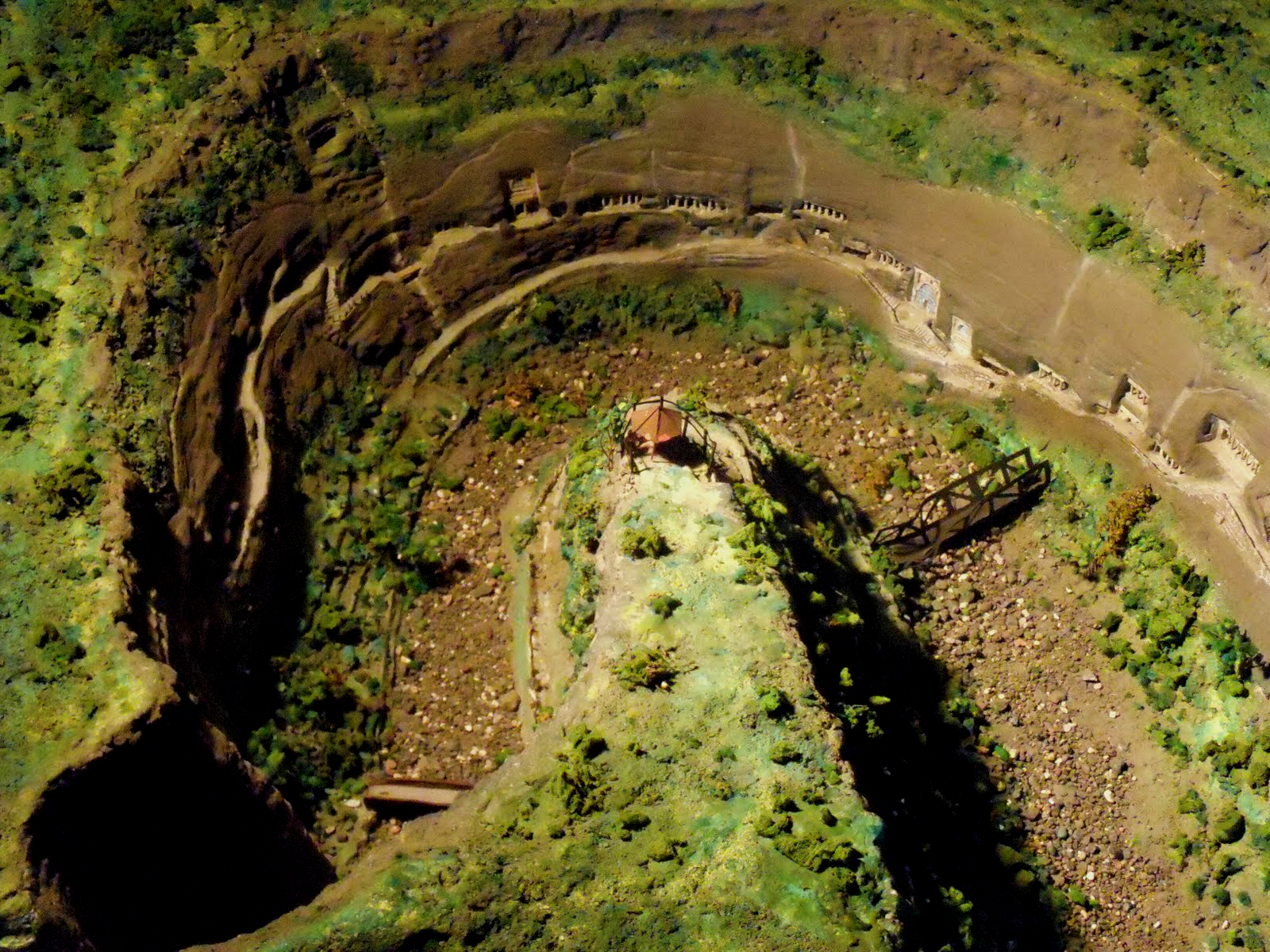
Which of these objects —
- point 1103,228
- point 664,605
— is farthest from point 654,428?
point 1103,228

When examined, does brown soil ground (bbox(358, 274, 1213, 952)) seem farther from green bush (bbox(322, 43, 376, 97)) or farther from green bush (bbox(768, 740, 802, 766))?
green bush (bbox(322, 43, 376, 97))

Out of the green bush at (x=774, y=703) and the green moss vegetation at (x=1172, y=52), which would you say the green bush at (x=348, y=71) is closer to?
the green moss vegetation at (x=1172, y=52)

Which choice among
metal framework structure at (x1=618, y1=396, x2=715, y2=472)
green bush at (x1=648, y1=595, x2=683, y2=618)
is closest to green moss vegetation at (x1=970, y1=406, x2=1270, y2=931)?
metal framework structure at (x1=618, y1=396, x2=715, y2=472)

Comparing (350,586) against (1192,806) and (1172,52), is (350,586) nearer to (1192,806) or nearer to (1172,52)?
(1192,806)

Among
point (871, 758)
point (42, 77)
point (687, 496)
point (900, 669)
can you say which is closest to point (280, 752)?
point (687, 496)

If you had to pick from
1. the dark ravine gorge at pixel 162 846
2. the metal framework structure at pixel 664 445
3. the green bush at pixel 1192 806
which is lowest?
the green bush at pixel 1192 806

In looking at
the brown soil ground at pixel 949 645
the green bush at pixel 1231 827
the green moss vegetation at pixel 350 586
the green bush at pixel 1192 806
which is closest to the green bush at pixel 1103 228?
the brown soil ground at pixel 949 645
